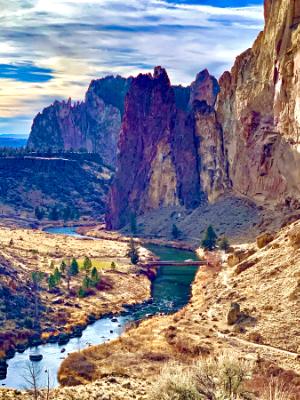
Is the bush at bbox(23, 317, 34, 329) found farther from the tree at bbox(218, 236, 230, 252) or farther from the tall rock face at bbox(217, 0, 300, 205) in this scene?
the tall rock face at bbox(217, 0, 300, 205)

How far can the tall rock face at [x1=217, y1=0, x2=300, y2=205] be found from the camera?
146 m

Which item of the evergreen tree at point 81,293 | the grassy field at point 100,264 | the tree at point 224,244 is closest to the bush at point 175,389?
the evergreen tree at point 81,293

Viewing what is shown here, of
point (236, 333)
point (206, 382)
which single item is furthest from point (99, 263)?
point (206, 382)

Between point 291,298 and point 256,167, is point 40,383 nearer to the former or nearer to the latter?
point 291,298

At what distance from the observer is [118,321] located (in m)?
103

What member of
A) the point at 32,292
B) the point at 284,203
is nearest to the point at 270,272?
the point at 32,292

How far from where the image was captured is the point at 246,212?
170 metres

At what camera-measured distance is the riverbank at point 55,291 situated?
312ft

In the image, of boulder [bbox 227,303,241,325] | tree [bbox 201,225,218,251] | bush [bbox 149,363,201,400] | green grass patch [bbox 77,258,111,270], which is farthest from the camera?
tree [bbox 201,225,218,251]

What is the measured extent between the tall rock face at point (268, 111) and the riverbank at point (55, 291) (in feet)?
102

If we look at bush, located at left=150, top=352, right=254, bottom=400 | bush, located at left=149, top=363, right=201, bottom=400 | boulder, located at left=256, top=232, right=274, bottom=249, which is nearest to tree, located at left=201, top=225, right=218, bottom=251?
boulder, located at left=256, top=232, right=274, bottom=249

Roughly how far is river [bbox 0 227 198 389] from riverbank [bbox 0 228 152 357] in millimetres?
1964

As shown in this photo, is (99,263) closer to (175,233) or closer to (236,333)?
(175,233)

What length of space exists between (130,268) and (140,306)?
27411 mm
